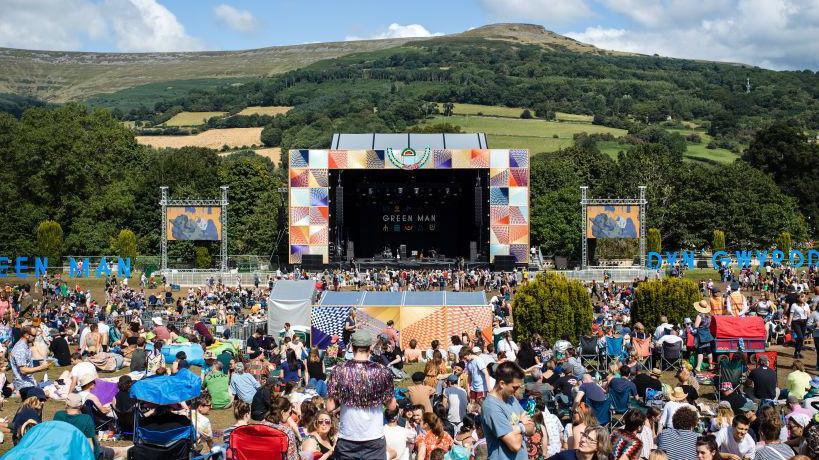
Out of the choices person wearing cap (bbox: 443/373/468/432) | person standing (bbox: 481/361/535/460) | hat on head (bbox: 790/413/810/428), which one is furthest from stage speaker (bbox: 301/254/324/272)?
person standing (bbox: 481/361/535/460)

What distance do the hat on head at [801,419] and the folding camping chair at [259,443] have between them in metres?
5.03

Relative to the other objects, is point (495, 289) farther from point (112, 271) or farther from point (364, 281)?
point (112, 271)

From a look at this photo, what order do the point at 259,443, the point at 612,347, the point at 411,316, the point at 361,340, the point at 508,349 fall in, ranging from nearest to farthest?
the point at 361,340 < the point at 259,443 < the point at 508,349 < the point at 612,347 < the point at 411,316

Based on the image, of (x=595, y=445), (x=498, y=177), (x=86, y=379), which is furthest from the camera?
(x=498, y=177)

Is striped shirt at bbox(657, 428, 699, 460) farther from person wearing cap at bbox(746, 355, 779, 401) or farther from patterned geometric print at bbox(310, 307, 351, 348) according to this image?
patterned geometric print at bbox(310, 307, 351, 348)

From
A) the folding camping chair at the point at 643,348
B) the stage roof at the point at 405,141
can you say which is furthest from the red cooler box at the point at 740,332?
the stage roof at the point at 405,141

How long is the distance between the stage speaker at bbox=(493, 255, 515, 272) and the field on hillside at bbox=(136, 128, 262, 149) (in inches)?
2746

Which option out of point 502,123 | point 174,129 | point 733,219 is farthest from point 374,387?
point 174,129

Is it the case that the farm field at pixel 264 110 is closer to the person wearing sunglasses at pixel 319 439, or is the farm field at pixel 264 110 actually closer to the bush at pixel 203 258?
the bush at pixel 203 258

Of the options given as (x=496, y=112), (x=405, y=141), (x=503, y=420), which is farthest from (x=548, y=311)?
(x=496, y=112)

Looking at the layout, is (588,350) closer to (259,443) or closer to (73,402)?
(73,402)

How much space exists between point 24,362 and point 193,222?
2946 cm

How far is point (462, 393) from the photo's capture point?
37.3 ft

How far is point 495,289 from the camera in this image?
41.0 meters
